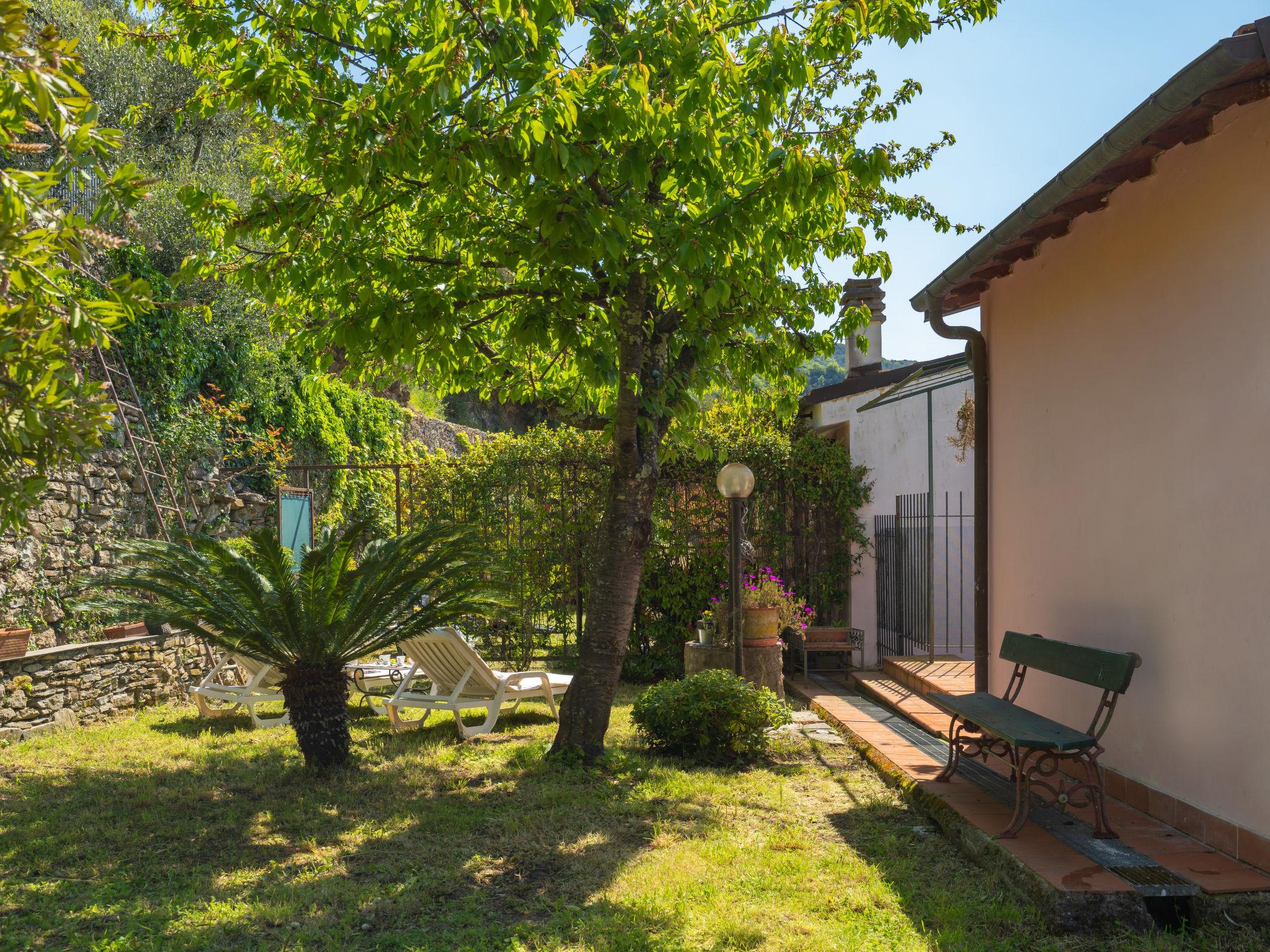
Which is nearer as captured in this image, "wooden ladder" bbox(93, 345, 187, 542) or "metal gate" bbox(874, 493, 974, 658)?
"wooden ladder" bbox(93, 345, 187, 542)

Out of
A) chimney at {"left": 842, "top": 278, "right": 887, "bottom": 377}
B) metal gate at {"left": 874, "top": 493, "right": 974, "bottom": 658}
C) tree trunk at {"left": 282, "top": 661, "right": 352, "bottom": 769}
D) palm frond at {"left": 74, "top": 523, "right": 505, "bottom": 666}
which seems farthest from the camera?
chimney at {"left": 842, "top": 278, "right": 887, "bottom": 377}

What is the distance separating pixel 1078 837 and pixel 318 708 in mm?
4444

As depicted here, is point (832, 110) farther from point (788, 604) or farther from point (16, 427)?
point (16, 427)

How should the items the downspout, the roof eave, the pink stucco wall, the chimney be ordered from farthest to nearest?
1. the chimney
2. the downspout
3. the pink stucco wall
4. the roof eave

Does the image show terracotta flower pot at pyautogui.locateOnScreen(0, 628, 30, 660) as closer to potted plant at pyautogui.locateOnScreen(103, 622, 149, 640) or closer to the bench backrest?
potted plant at pyautogui.locateOnScreen(103, 622, 149, 640)

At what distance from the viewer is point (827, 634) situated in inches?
418

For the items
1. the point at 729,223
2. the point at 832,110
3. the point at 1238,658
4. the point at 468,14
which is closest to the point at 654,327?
the point at 729,223

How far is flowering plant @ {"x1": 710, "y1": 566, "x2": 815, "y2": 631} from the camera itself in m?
9.47

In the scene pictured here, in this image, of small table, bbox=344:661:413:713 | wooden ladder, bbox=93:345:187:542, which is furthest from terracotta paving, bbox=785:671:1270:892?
wooden ladder, bbox=93:345:187:542

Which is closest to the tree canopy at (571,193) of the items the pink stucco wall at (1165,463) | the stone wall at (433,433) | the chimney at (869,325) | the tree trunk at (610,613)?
the tree trunk at (610,613)

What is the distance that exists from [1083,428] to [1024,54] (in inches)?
90.2

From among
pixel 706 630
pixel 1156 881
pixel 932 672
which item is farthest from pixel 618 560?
pixel 932 672

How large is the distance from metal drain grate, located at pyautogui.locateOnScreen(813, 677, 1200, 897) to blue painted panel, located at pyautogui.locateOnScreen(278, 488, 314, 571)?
801cm

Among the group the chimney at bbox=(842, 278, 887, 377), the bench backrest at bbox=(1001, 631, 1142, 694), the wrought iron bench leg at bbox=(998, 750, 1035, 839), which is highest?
the chimney at bbox=(842, 278, 887, 377)
